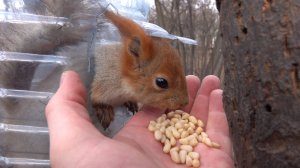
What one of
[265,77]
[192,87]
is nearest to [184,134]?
[192,87]

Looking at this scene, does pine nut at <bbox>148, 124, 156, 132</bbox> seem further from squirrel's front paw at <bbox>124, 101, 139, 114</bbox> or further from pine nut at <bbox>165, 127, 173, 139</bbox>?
squirrel's front paw at <bbox>124, 101, 139, 114</bbox>

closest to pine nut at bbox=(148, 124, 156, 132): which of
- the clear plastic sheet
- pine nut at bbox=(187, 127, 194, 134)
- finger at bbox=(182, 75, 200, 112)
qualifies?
pine nut at bbox=(187, 127, 194, 134)

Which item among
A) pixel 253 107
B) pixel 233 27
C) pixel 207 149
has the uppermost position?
pixel 233 27

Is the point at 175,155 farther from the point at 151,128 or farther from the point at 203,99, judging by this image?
the point at 203,99

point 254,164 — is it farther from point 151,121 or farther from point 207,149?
point 151,121

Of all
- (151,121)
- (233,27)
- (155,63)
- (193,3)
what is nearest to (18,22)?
(155,63)

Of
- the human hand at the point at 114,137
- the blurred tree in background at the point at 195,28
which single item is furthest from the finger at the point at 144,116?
the blurred tree in background at the point at 195,28

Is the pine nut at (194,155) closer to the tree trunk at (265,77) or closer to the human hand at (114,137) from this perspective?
the human hand at (114,137)
